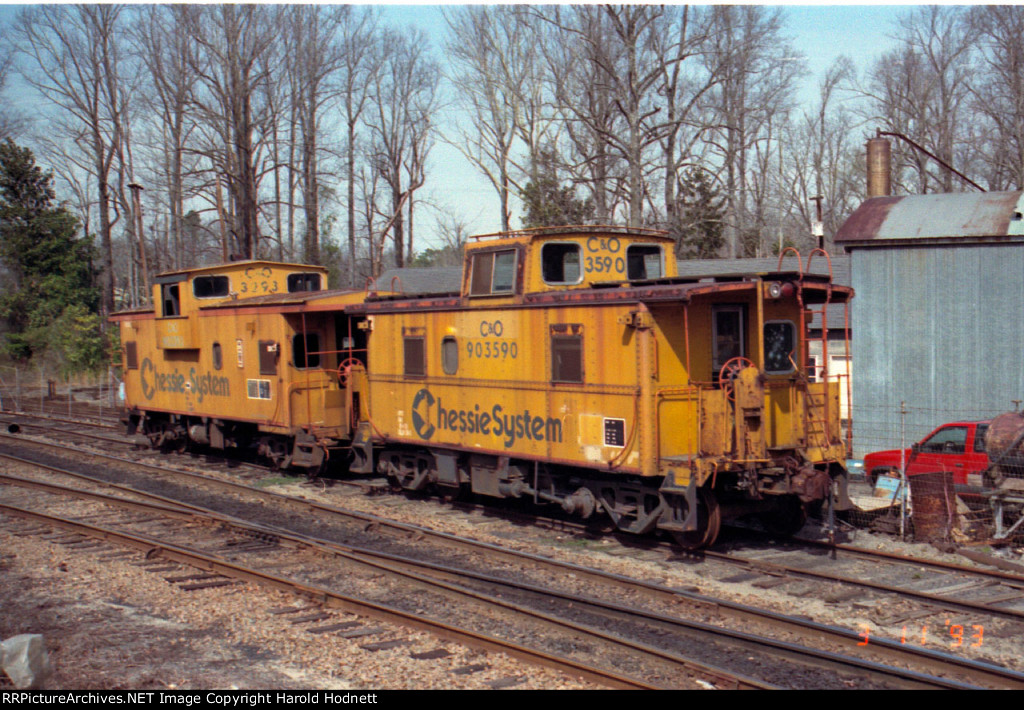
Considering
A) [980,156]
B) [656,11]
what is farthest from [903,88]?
[656,11]

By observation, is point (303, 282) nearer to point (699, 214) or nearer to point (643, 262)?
point (643, 262)

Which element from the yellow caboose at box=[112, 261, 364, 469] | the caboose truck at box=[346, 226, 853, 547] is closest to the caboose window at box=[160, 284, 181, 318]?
the yellow caboose at box=[112, 261, 364, 469]

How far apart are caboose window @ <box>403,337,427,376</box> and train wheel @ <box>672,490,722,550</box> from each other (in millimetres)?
5207

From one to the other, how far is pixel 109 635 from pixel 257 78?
Result: 3252cm

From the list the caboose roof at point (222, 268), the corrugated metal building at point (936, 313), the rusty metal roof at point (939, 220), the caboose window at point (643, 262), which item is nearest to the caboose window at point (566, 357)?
the caboose window at point (643, 262)

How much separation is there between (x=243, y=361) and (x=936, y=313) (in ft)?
46.0

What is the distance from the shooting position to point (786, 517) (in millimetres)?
12000

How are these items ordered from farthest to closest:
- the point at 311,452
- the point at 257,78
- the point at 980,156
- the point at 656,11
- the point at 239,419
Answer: the point at 980,156 < the point at 257,78 < the point at 656,11 < the point at 239,419 < the point at 311,452

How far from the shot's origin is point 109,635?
8375 millimetres

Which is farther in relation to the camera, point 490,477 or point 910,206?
point 910,206

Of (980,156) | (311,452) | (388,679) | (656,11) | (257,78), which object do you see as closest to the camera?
(388,679)

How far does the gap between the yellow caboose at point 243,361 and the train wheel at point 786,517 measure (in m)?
8.51

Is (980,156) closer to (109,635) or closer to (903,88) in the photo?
(903,88)

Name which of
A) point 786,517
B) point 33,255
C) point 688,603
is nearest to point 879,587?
point 688,603
